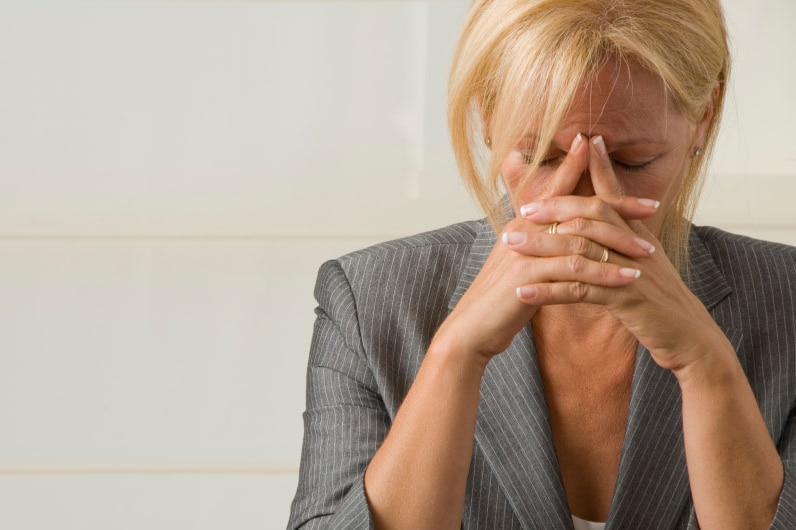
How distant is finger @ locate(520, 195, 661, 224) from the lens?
1.04 metres

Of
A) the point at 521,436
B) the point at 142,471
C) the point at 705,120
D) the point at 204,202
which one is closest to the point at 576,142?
the point at 705,120

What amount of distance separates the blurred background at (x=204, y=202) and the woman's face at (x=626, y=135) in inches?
32.0

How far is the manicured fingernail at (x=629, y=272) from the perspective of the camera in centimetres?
103

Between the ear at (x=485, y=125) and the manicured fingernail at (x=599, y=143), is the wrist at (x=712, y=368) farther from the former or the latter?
the ear at (x=485, y=125)

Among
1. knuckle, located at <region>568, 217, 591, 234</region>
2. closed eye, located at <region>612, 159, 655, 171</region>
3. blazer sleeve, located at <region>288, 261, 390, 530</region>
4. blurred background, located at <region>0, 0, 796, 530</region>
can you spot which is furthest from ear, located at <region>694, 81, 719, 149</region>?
blurred background, located at <region>0, 0, 796, 530</region>

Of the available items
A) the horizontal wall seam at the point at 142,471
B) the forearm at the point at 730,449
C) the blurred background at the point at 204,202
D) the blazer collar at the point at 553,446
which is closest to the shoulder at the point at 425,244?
the blazer collar at the point at 553,446

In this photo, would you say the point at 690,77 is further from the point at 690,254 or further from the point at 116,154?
the point at 116,154

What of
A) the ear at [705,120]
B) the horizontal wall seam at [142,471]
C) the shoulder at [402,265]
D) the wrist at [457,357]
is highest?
the ear at [705,120]

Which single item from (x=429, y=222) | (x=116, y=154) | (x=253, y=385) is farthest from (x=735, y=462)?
(x=116, y=154)

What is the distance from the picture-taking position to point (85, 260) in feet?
6.29

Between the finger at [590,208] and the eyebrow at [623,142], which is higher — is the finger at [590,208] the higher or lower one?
the lower one

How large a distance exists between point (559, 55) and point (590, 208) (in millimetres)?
162

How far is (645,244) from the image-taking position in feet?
3.46

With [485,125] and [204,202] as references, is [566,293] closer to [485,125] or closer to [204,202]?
[485,125]
